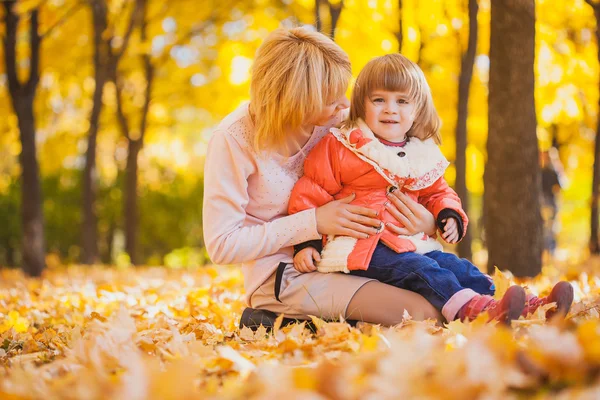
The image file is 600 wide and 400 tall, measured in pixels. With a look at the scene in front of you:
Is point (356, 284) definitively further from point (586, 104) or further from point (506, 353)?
point (586, 104)

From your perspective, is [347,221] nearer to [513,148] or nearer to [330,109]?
[330,109]

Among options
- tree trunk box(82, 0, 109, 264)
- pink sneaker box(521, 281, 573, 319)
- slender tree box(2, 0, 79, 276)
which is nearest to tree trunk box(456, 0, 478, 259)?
pink sneaker box(521, 281, 573, 319)

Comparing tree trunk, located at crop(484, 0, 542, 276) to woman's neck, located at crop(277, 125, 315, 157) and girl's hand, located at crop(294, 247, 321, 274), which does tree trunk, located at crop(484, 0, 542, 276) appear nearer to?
woman's neck, located at crop(277, 125, 315, 157)

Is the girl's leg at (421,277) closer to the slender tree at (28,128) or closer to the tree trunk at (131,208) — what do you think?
the slender tree at (28,128)

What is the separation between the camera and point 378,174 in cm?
302

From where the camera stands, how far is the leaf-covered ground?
142cm

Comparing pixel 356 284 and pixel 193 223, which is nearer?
pixel 356 284

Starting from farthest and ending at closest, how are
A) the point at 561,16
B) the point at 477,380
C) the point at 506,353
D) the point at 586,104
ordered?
the point at 586,104
the point at 561,16
the point at 506,353
the point at 477,380

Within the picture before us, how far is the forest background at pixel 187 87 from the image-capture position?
6.36 meters

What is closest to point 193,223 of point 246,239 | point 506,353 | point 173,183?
point 173,183

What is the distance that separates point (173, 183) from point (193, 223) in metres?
0.81

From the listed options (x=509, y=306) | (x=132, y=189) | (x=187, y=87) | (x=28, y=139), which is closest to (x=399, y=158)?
(x=509, y=306)

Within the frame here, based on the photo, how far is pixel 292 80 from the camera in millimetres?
2867

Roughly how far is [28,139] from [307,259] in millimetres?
5352
